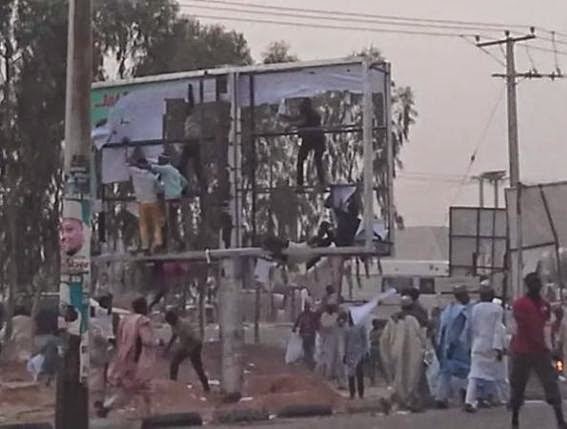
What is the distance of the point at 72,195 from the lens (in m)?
14.8

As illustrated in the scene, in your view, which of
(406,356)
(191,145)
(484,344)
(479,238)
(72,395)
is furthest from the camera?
(479,238)

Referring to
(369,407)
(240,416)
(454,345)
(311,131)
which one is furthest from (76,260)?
(454,345)

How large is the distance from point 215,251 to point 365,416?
3.60 metres

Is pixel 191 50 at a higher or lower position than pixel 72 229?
higher

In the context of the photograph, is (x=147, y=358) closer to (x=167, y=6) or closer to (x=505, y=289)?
(x=505, y=289)

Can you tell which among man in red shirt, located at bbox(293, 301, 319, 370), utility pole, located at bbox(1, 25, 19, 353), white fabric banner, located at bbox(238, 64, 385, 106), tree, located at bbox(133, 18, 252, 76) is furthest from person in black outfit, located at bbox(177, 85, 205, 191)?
tree, located at bbox(133, 18, 252, 76)

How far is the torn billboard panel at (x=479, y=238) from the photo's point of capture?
29.3 m

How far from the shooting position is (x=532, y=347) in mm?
15352

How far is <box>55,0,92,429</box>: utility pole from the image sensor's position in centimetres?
1449

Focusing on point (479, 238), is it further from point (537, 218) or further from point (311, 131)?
point (311, 131)

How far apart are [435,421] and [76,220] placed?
18.7ft

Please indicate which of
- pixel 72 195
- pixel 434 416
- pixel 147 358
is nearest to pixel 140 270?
pixel 147 358

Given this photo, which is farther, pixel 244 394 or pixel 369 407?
pixel 244 394

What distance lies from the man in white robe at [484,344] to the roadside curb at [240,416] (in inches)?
108
